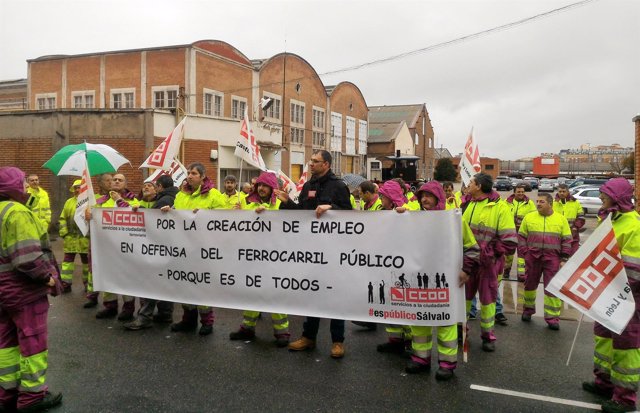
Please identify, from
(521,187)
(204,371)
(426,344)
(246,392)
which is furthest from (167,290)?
(521,187)

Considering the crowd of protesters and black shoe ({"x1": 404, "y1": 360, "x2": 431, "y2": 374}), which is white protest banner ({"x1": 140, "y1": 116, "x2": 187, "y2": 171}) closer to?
the crowd of protesters

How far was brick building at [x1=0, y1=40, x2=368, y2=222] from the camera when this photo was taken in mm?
18297

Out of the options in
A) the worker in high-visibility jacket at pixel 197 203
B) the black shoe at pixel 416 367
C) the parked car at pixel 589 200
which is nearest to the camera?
the black shoe at pixel 416 367

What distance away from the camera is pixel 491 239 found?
6.15m

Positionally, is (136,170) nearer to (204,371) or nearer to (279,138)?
(279,138)

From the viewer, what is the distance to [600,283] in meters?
4.37

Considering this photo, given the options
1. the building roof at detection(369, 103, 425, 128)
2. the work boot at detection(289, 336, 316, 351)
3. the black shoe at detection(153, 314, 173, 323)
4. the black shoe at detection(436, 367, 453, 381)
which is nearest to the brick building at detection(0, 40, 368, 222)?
the black shoe at detection(153, 314, 173, 323)

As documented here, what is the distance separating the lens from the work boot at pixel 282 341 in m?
5.97

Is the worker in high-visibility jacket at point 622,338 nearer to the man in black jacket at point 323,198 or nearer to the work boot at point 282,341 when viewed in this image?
the man in black jacket at point 323,198

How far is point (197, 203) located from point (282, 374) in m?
2.53

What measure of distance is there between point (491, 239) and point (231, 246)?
319 centimetres

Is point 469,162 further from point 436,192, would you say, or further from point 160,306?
point 160,306

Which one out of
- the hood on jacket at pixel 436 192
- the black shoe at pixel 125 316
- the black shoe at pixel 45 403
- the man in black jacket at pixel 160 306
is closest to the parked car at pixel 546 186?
the hood on jacket at pixel 436 192

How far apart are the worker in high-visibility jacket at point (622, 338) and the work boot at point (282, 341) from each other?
10.8ft
